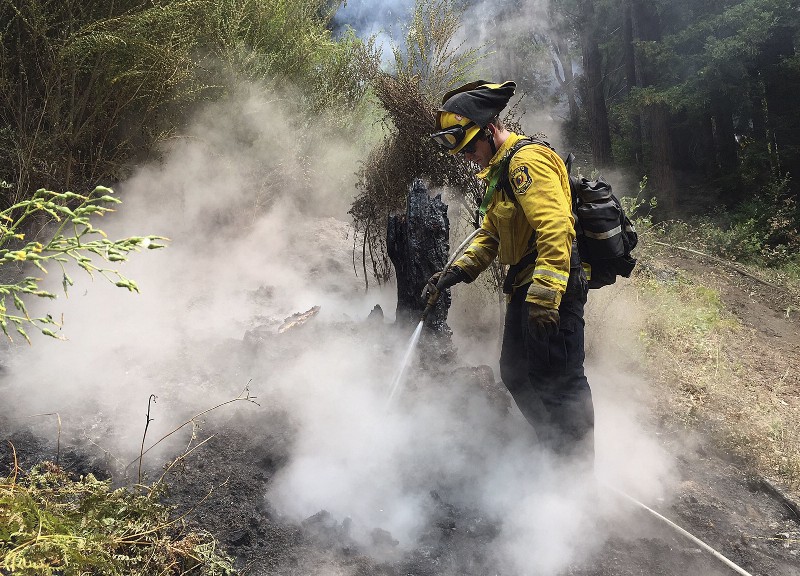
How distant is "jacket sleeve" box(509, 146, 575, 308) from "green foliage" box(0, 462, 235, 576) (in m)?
1.81

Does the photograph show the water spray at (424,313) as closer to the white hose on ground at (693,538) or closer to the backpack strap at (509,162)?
the backpack strap at (509,162)

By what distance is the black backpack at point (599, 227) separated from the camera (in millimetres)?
2770

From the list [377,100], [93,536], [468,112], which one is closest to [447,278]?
[468,112]

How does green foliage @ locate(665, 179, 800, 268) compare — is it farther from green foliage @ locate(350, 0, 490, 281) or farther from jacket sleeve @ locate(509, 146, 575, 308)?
jacket sleeve @ locate(509, 146, 575, 308)

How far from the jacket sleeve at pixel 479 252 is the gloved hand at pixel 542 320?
799 millimetres

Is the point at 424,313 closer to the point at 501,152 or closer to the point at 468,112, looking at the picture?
the point at 501,152

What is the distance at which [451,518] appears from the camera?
2770 millimetres

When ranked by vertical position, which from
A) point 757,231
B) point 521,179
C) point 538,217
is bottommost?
point 757,231

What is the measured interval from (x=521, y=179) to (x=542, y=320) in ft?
2.24

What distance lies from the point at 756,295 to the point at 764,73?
6.08 m

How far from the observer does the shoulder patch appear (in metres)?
2.59

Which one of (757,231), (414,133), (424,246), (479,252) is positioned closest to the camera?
(479,252)

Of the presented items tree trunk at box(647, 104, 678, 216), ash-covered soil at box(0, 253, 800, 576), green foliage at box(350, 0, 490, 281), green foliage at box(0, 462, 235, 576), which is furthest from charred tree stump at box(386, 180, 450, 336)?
tree trunk at box(647, 104, 678, 216)

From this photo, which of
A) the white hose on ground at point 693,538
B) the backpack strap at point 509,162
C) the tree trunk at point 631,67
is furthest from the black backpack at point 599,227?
the tree trunk at point 631,67
